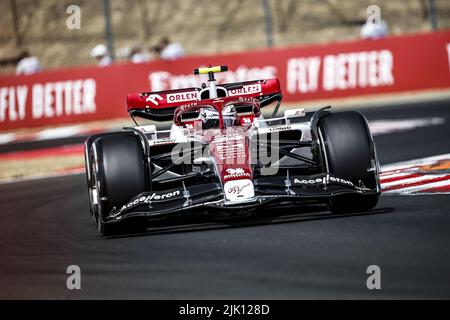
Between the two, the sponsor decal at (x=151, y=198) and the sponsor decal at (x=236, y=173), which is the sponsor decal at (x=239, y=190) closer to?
the sponsor decal at (x=236, y=173)

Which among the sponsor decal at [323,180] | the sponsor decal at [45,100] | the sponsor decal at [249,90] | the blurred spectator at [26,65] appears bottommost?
the sponsor decal at [323,180]

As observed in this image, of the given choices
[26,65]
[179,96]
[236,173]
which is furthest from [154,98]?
[26,65]

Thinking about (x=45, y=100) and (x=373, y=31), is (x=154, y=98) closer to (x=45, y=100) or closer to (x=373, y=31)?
(x=45, y=100)

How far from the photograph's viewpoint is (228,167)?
356 inches

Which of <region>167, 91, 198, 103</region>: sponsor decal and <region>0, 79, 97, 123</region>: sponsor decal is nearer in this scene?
<region>167, 91, 198, 103</region>: sponsor decal

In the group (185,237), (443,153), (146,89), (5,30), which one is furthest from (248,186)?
(5,30)

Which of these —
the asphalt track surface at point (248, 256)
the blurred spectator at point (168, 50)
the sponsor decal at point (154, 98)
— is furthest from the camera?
the blurred spectator at point (168, 50)

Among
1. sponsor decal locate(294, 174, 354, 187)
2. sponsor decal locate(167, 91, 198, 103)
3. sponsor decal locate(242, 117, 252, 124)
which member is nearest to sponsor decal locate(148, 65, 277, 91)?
sponsor decal locate(167, 91, 198, 103)

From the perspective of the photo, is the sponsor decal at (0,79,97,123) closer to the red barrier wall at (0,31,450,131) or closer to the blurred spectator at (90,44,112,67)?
the red barrier wall at (0,31,450,131)

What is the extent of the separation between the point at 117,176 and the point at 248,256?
1.96m

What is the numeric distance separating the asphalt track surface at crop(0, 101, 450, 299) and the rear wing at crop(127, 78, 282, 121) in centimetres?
129

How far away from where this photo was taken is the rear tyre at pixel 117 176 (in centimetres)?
923

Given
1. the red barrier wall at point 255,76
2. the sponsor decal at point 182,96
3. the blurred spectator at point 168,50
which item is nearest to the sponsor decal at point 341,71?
the red barrier wall at point 255,76

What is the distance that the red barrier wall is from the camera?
25406mm
